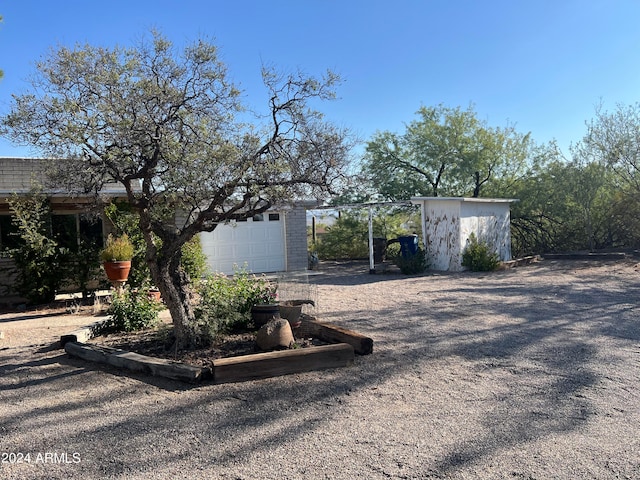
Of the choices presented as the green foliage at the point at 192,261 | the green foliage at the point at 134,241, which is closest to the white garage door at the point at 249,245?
the green foliage at the point at 192,261

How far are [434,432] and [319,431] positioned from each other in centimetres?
85

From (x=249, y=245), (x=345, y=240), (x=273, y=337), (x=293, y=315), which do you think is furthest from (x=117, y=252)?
(x=345, y=240)

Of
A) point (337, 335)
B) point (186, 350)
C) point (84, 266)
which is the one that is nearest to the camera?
point (186, 350)

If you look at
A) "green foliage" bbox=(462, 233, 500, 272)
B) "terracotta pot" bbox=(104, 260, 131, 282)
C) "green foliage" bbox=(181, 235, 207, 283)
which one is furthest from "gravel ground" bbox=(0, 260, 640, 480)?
"green foliage" bbox=(462, 233, 500, 272)

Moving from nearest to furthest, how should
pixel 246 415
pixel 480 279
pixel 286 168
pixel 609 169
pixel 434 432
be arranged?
pixel 434 432, pixel 246 415, pixel 286 168, pixel 480 279, pixel 609 169

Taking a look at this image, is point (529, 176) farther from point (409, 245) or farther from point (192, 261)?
point (192, 261)

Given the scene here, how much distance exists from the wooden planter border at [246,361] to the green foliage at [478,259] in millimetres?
10553

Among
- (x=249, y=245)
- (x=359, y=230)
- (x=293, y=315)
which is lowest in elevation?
(x=293, y=315)

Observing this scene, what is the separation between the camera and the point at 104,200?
7.08m

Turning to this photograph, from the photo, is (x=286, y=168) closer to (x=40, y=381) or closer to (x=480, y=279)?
(x=40, y=381)

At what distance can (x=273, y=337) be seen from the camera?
18.6ft

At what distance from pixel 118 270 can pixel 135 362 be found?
5.02 metres

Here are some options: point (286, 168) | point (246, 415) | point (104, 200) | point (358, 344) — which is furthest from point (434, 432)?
point (104, 200)

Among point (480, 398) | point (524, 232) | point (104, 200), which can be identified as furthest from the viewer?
point (524, 232)
